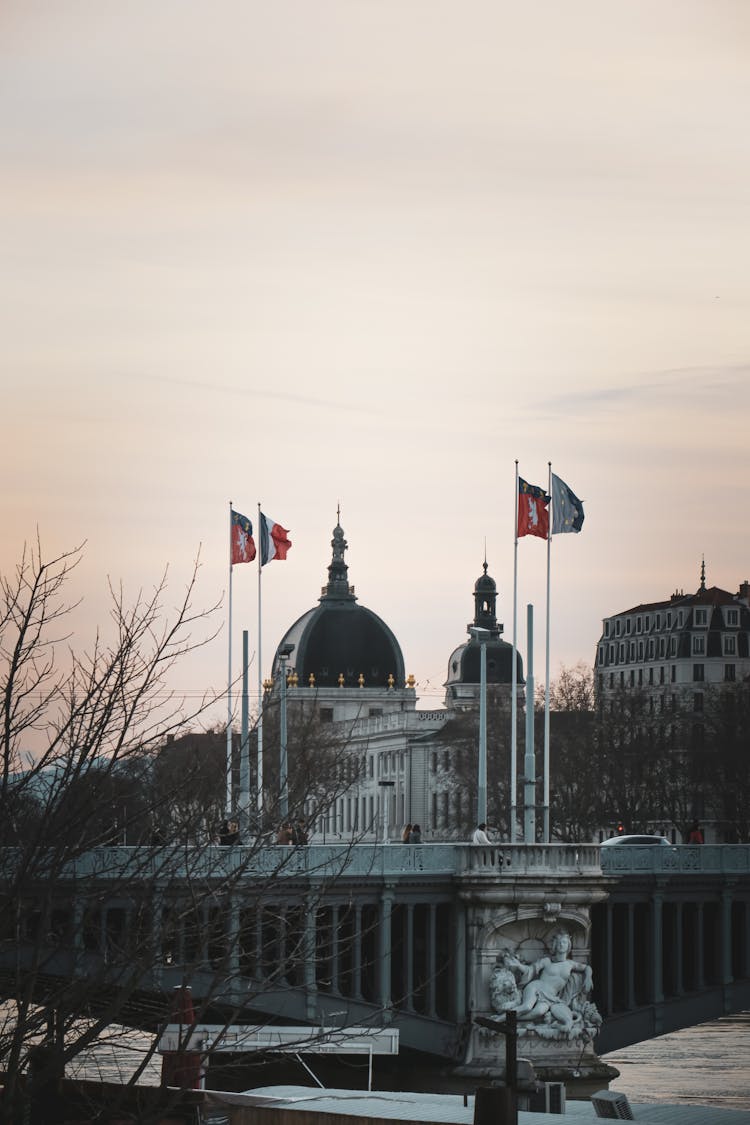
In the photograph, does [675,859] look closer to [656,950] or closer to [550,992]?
[656,950]

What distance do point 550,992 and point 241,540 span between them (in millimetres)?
18440

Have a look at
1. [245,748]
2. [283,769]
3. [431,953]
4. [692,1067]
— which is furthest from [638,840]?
[245,748]

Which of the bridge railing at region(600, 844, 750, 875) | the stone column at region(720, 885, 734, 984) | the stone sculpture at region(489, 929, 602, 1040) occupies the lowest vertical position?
the stone sculpture at region(489, 929, 602, 1040)

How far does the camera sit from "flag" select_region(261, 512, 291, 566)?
242 feet

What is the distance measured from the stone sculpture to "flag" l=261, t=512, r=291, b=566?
17853mm

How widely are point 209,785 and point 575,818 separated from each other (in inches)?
4104

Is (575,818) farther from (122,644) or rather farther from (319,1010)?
(122,644)

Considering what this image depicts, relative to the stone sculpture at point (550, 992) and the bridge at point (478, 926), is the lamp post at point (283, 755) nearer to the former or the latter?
the bridge at point (478, 926)

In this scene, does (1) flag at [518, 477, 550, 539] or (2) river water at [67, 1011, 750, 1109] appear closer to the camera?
(2) river water at [67, 1011, 750, 1109]

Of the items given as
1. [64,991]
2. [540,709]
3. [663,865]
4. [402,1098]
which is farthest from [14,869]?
[540,709]

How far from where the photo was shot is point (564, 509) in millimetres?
66625

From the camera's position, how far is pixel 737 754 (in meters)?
135

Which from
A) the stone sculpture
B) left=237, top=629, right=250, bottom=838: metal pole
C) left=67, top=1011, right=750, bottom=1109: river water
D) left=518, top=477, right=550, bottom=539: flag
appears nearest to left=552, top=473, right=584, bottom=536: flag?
left=518, top=477, right=550, bottom=539: flag

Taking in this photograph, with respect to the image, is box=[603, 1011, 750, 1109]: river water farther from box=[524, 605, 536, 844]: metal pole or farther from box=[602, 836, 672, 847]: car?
box=[524, 605, 536, 844]: metal pole
